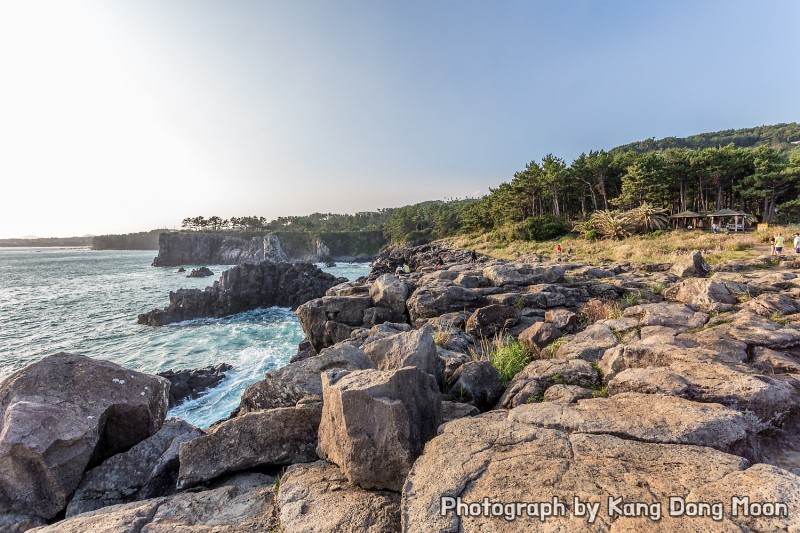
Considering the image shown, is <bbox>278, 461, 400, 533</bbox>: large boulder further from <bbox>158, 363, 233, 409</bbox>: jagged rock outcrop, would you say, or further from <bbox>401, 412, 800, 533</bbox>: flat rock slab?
<bbox>158, 363, 233, 409</bbox>: jagged rock outcrop

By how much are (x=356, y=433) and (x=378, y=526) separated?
0.89m

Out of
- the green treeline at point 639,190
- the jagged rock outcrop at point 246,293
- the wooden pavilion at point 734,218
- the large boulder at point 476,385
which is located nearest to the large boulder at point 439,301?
the large boulder at point 476,385

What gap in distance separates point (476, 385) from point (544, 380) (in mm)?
1189

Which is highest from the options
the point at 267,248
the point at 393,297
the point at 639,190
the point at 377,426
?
the point at 639,190

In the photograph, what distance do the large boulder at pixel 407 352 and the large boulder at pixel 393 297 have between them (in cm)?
672

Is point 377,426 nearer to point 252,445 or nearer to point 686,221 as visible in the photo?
point 252,445

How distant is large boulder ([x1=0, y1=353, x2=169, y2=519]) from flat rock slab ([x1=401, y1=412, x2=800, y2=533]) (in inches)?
207

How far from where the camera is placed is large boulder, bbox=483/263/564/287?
14.7 m

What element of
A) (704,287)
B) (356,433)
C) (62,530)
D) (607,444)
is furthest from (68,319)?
(704,287)

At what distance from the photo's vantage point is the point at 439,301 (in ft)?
42.9

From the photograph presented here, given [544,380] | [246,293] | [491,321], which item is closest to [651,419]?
[544,380]

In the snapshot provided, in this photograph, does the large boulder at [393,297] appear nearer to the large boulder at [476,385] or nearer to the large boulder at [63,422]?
the large boulder at [476,385]

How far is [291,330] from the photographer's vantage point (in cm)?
2738

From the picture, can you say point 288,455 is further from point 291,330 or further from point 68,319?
point 68,319
